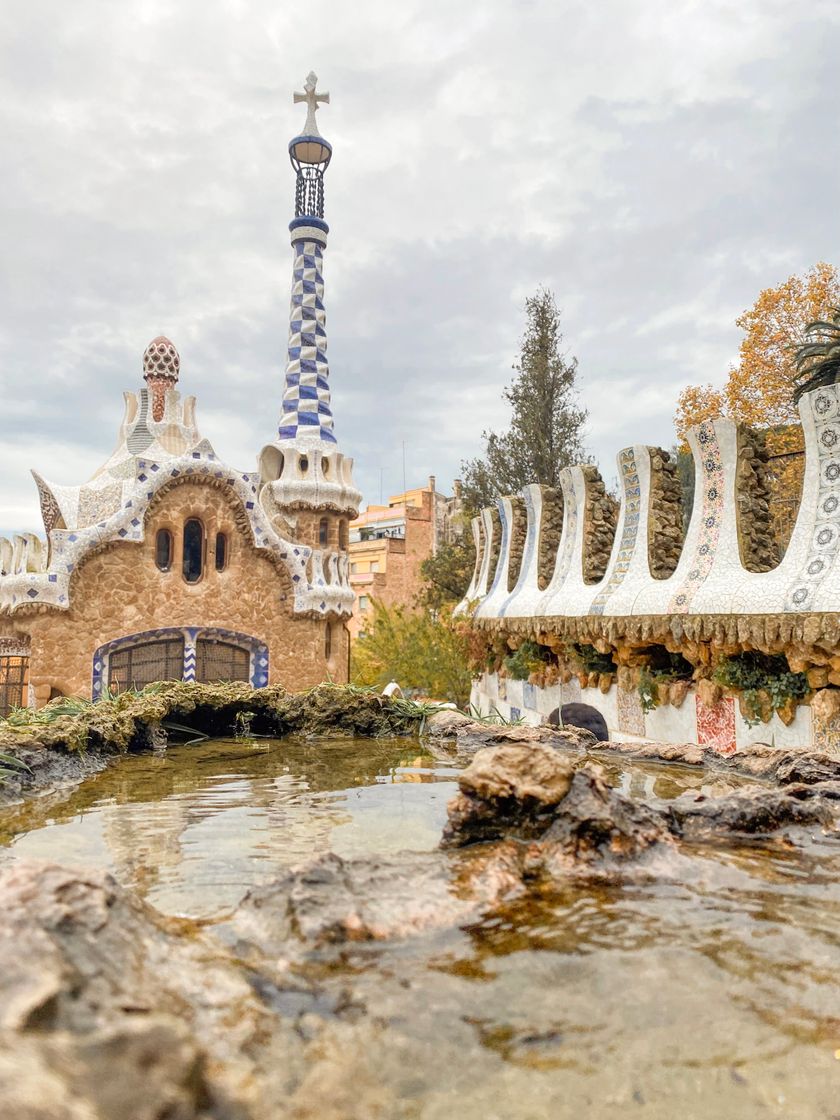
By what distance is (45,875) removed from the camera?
1.71 m

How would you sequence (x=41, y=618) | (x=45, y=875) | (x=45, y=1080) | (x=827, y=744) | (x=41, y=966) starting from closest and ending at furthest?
1. (x=45, y=1080)
2. (x=41, y=966)
3. (x=45, y=875)
4. (x=827, y=744)
5. (x=41, y=618)

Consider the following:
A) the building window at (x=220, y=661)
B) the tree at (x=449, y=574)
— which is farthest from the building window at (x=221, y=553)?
the tree at (x=449, y=574)

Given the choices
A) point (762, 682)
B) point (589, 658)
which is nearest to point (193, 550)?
point (589, 658)

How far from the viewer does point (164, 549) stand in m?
15.7

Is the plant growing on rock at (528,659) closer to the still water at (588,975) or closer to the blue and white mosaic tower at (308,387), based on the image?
the still water at (588,975)

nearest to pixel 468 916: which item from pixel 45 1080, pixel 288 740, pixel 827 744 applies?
pixel 45 1080

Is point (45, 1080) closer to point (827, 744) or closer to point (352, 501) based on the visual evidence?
point (827, 744)

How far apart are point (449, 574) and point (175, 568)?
9940mm

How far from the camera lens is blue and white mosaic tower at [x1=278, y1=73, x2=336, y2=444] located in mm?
20172

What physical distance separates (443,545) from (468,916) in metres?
23.3

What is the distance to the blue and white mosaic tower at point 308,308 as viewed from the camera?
794 inches

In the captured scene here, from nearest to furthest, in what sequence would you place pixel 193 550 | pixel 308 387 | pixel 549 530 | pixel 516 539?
1. pixel 549 530
2. pixel 516 539
3. pixel 193 550
4. pixel 308 387

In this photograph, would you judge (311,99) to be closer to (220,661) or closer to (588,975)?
(220,661)

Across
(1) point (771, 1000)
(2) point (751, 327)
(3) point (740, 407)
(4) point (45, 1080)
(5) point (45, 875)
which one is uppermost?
(2) point (751, 327)
